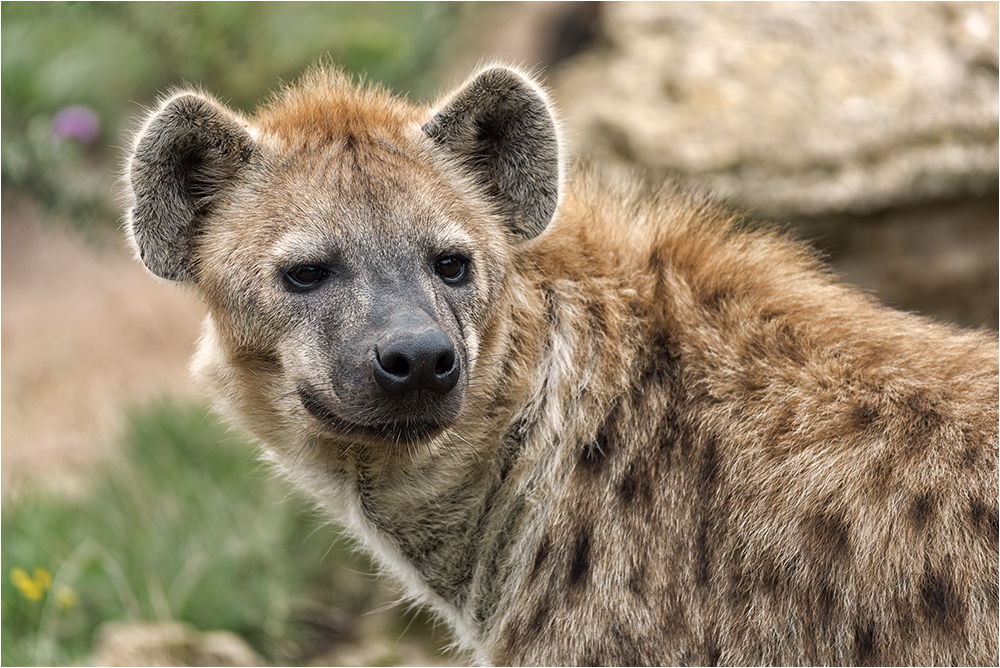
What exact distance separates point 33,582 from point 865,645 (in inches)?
124

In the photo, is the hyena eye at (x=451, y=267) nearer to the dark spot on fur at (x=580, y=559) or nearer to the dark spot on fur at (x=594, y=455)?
the dark spot on fur at (x=594, y=455)

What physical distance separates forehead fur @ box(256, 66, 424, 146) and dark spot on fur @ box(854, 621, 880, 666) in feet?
5.37

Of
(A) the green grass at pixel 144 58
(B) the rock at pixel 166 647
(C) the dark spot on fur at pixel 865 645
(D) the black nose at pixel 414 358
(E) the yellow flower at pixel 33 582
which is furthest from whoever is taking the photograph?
(A) the green grass at pixel 144 58

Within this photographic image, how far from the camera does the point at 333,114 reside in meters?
2.59

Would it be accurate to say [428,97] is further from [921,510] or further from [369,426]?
[921,510]

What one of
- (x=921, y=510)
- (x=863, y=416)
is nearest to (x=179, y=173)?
(x=863, y=416)

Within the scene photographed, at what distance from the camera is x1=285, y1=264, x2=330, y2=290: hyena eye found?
7.75 feet

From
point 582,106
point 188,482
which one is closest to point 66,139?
point 188,482

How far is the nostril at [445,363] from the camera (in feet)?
7.25

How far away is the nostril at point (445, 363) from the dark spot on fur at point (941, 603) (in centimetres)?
116

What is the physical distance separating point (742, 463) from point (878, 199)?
2720 mm

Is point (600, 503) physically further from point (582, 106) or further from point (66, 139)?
point (66, 139)

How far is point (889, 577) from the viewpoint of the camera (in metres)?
2.26

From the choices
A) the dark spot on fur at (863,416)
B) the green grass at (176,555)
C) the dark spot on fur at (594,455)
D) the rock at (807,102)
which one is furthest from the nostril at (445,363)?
the rock at (807,102)
